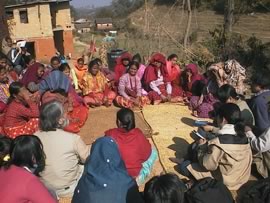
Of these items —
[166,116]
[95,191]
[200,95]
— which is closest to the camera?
[95,191]

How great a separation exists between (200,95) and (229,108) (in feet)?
10.7

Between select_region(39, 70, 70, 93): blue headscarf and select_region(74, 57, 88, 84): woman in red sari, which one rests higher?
select_region(39, 70, 70, 93): blue headscarf

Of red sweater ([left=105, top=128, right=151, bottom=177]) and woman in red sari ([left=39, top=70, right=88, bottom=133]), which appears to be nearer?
red sweater ([left=105, top=128, right=151, bottom=177])

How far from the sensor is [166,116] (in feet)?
22.0

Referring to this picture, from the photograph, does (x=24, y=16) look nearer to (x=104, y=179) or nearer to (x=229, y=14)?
(x=229, y=14)

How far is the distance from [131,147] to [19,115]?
2016mm

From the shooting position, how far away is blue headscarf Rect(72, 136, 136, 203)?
9.80 ft

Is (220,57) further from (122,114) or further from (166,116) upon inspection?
(122,114)

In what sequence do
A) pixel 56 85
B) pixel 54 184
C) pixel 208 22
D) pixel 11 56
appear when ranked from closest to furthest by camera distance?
pixel 54 184 → pixel 56 85 → pixel 11 56 → pixel 208 22

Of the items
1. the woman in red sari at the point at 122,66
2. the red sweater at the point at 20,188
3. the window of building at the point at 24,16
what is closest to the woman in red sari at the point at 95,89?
the woman in red sari at the point at 122,66

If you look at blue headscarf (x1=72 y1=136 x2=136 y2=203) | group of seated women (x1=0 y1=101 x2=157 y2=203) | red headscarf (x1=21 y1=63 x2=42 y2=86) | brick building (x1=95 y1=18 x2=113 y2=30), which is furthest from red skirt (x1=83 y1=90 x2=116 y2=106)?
brick building (x1=95 y1=18 x2=113 y2=30)

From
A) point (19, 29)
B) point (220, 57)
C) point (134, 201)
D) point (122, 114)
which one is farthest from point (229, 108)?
point (19, 29)

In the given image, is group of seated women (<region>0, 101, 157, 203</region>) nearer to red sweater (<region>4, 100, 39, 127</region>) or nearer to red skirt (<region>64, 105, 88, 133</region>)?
red sweater (<region>4, 100, 39, 127</region>)

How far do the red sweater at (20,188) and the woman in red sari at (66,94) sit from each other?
10.6ft
